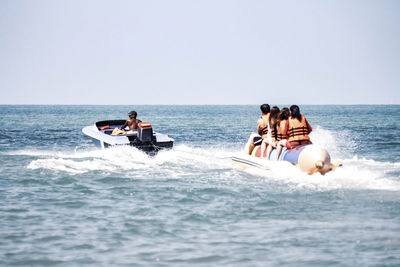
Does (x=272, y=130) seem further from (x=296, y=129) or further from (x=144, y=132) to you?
(x=144, y=132)

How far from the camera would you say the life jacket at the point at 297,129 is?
1099 centimetres

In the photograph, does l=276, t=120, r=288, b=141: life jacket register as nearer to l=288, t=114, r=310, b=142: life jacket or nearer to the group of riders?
the group of riders

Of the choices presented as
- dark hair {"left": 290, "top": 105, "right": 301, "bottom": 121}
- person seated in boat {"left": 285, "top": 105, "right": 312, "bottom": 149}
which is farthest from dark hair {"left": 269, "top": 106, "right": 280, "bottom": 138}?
dark hair {"left": 290, "top": 105, "right": 301, "bottom": 121}

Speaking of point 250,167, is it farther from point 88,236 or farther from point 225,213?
point 88,236

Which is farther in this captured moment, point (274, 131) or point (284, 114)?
point (274, 131)

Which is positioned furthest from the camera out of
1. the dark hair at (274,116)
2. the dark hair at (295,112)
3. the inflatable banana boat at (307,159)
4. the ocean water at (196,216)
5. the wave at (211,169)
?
the dark hair at (274,116)

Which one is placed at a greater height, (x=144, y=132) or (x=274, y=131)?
(x=274, y=131)

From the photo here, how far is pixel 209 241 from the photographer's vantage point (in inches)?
244

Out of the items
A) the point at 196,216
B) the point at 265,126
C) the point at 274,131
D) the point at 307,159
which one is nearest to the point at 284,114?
the point at 274,131

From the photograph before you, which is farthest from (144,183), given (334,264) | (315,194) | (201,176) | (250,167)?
(334,264)

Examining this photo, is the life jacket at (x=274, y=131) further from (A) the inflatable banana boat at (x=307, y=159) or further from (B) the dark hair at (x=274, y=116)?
(A) the inflatable banana boat at (x=307, y=159)

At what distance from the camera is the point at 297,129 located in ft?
36.2

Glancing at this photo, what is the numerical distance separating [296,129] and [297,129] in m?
0.02

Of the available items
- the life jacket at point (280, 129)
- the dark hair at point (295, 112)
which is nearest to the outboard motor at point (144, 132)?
the life jacket at point (280, 129)
